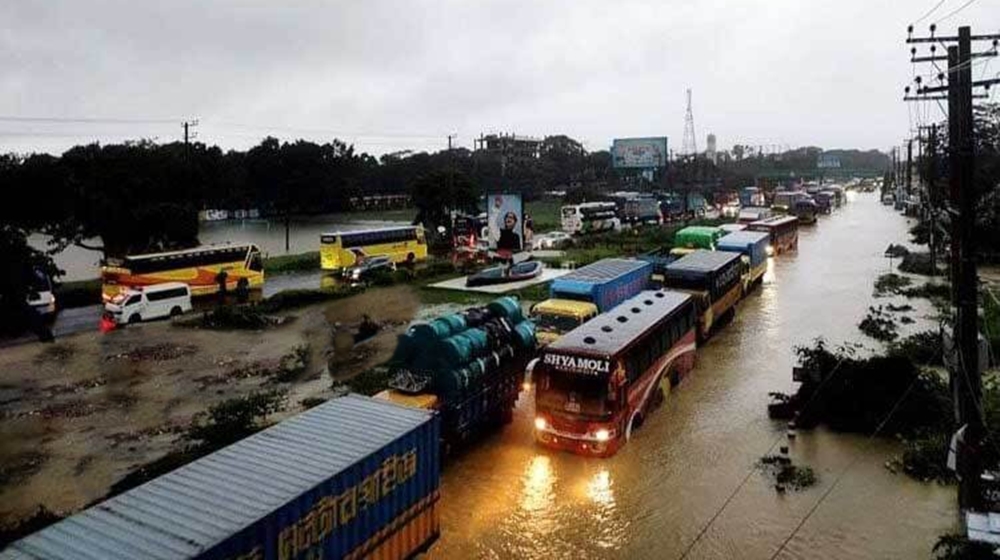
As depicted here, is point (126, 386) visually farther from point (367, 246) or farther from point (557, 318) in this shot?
point (367, 246)

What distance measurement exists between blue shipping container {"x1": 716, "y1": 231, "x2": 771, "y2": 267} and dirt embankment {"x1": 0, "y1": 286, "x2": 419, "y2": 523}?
57.6ft

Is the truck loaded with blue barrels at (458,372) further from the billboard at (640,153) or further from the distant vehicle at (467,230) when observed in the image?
the billboard at (640,153)

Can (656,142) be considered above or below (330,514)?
above

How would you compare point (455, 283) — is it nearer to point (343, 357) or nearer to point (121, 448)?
point (343, 357)

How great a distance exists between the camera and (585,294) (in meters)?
26.2

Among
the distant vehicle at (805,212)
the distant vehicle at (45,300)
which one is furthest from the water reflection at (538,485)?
the distant vehicle at (805,212)

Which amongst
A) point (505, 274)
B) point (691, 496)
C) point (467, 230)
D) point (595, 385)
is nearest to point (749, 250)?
point (505, 274)

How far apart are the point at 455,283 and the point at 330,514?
35.5 m

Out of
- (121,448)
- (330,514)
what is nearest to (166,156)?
(121,448)

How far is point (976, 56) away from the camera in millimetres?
14820

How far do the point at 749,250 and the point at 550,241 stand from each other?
2861 cm

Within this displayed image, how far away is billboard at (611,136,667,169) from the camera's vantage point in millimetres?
108250

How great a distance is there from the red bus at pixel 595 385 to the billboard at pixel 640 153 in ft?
306

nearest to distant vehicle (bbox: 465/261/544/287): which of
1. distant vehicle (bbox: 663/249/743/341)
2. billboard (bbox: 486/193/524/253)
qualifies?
billboard (bbox: 486/193/524/253)
